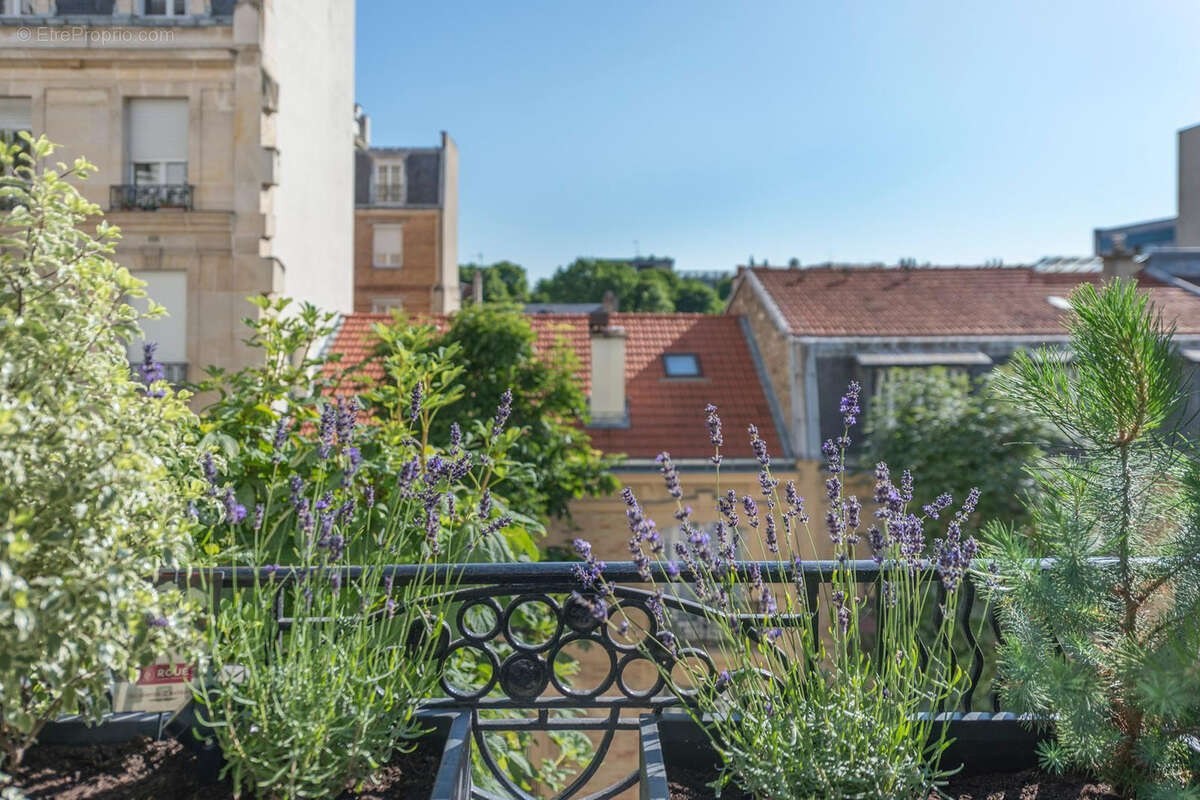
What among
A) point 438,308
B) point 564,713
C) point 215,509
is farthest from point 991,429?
point 438,308

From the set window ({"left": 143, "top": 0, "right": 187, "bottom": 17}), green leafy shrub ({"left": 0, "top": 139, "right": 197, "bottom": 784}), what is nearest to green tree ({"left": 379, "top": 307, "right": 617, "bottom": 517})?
window ({"left": 143, "top": 0, "right": 187, "bottom": 17})

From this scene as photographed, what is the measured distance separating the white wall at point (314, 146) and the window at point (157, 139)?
120cm

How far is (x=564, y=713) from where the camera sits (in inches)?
230

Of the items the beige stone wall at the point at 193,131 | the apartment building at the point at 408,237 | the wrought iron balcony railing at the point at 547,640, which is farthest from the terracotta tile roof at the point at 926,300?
the apartment building at the point at 408,237

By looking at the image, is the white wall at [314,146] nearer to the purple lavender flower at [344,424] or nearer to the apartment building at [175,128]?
the apartment building at [175,128]

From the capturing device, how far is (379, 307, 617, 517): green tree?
10.2 meters

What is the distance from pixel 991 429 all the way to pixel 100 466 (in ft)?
35.0

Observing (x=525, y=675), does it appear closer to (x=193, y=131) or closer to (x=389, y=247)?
(x=193, y=131)

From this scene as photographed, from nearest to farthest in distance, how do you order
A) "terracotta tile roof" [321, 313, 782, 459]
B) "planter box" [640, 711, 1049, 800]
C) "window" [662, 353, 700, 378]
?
"planter box" [640, 711, 1049, 800] < "terracotta tile roof" [321, 313, 782, 459] < "window" [662, 353, 700, 378]

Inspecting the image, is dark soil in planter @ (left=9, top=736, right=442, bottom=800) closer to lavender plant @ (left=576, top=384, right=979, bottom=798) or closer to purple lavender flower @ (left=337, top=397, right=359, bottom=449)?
lavender plant @ (left=576, top=384, right=979, bottom=798)

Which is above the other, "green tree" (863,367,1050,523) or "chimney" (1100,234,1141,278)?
"chimney" (1100,234,1141,278)

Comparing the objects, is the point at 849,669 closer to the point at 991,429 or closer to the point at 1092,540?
the point at 1092,540

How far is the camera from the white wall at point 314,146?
12586mm

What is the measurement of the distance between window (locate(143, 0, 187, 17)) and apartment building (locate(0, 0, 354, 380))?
15 mm
